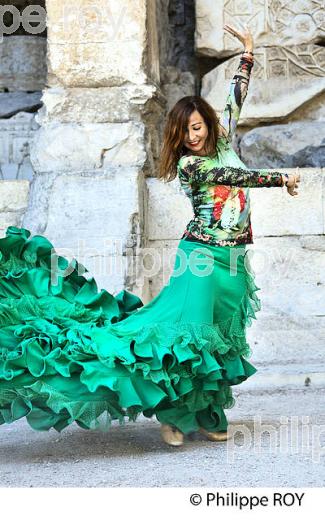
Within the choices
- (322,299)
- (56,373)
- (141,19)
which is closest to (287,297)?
(322,299)

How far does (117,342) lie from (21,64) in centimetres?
406

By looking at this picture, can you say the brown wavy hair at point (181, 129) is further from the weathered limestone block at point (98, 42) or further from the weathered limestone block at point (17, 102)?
the weathered limestone block at point (17, 102)

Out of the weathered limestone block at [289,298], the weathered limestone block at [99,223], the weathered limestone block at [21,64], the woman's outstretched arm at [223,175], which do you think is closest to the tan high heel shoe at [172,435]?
the woman's outstretched arm at [223,175]

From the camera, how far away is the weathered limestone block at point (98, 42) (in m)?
5.91

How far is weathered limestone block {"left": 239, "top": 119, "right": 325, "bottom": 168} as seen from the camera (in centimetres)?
622

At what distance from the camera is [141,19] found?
5910 mm

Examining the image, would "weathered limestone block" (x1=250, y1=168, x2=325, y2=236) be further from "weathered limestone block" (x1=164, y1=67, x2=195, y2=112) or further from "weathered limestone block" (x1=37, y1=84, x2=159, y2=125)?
"weathered limestone block" (x1=164, y1=67, x2=195, y2=112)

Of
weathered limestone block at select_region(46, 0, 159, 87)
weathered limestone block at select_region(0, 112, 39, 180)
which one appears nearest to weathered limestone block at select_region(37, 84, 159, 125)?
weathered limestone block at select_region(46, 0, 159, 87)

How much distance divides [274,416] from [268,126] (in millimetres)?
2371

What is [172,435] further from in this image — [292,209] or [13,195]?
[13,195]

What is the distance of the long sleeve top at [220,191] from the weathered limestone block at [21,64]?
3.60 metres

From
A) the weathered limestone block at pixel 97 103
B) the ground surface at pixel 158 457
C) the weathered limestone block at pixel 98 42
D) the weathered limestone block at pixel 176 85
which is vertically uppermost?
the weathered limestone block at pixel 98 42

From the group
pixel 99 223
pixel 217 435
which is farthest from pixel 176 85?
pixel 217 435

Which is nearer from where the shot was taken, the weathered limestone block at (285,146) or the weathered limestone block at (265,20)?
the weathered limestone block at (285,146)
